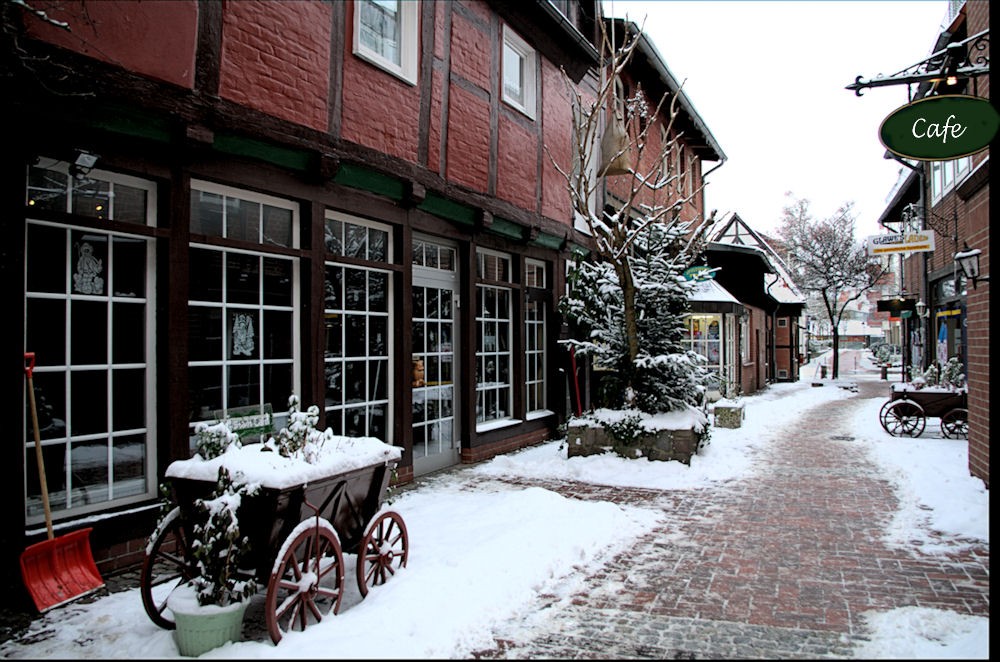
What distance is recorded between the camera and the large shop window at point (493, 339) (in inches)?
386

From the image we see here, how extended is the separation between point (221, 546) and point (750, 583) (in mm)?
3342

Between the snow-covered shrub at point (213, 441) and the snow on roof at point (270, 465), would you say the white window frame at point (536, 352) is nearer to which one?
the snow on roof at point (270, 465)

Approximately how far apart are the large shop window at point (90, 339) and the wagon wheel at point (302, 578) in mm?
1754

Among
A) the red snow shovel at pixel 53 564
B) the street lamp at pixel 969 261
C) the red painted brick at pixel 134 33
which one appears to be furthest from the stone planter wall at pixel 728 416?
the red snow shovel at pixel 53 564

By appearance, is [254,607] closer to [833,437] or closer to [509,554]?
[509,554]

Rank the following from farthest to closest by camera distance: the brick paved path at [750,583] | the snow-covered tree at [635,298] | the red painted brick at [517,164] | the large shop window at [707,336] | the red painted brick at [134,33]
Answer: the large shop window at [707,336], the red painted brick at [517,164], the snow-covered tree at [635,298], the red painted brick at [134,33], the brick paved path at [750,583]

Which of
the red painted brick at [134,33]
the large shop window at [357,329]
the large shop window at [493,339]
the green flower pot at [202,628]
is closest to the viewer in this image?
the green flower pot at [202,628]

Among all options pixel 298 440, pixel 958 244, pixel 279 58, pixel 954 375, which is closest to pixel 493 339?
pixel 279 58

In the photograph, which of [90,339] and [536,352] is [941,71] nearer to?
[90,339]

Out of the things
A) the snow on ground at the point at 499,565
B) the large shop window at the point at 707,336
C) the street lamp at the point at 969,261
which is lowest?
the snow on ground at the point at 499,565

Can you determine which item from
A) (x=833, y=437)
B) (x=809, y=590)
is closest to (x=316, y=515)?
(x=809, y=590)

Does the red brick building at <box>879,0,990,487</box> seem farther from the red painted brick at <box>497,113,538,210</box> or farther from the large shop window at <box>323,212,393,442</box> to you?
the large shop window at <box>323,212,393,442</box>

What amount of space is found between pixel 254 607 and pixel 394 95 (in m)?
5.24

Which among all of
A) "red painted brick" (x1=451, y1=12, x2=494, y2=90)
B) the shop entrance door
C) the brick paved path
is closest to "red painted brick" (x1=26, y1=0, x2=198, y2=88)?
the shop entrance door
